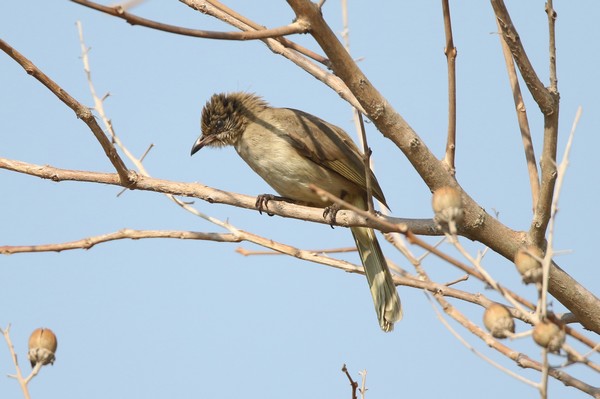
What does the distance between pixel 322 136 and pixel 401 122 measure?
2.81m

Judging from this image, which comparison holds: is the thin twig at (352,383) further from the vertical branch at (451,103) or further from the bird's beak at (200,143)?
the bird's beak at (200,143)

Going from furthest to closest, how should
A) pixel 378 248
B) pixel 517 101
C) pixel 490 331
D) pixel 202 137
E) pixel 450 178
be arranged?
pixel 202 137 < pixel 378 248 < pixel 517 101 < pixel 450 178 < pixel 490 331

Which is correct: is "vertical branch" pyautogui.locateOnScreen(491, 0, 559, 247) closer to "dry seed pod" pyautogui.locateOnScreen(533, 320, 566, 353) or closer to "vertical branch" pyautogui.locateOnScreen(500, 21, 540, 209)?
"vertical branch" pyautogui.locateOnScreen(500, 21, 540, 209)

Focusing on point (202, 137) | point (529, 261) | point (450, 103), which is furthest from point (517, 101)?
point (202, 137)

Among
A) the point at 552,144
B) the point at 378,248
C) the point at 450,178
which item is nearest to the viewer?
the point at 552,144

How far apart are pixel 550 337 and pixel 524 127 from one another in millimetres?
1963

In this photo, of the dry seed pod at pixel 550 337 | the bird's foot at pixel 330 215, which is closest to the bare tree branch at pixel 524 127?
the bird's foot at pixel 330 215

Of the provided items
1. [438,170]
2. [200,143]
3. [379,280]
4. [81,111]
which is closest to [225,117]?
[200,143]

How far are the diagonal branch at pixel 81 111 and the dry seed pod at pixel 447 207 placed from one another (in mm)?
1869

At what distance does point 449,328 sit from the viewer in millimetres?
2416

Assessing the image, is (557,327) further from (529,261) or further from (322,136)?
(322,136)

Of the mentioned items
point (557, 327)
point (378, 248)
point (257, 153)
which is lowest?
point (557, 327)

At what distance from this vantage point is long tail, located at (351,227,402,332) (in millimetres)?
5895

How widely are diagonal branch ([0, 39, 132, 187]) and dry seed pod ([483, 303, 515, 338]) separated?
2156 mm
